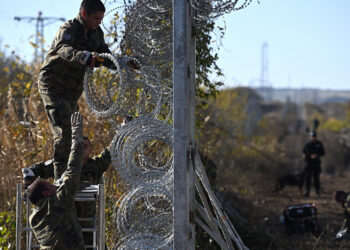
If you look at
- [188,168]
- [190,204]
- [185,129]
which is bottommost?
[190,204]

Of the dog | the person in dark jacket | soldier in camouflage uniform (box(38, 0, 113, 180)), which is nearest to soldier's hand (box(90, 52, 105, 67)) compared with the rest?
soldier in camouflage uniform (box(38, 0, 113, 180))

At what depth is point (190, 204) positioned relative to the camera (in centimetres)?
508

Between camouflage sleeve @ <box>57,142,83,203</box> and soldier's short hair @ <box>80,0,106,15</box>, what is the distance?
1468 millimetres

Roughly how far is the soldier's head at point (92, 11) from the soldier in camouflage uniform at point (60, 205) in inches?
48.4

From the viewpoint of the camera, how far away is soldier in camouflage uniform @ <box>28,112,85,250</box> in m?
4.76

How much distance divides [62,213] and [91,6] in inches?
79.4

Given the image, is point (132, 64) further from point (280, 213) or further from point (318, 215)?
point (318, 215)

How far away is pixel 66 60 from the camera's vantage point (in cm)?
552

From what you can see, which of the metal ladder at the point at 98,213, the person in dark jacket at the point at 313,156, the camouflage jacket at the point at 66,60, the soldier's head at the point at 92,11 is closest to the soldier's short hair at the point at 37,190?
the metal ladder at the point at 98,213

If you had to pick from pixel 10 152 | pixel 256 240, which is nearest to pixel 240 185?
pixel 256 240

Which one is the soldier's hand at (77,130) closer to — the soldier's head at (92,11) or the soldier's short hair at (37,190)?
the soldier's short hair at (37,190)

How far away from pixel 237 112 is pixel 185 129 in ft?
53.0

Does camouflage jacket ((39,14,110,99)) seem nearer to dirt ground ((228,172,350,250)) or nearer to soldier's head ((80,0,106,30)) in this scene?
soldier's head ((80,0,106,30))

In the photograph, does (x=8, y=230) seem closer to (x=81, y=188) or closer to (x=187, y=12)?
(x=81, y=188)
